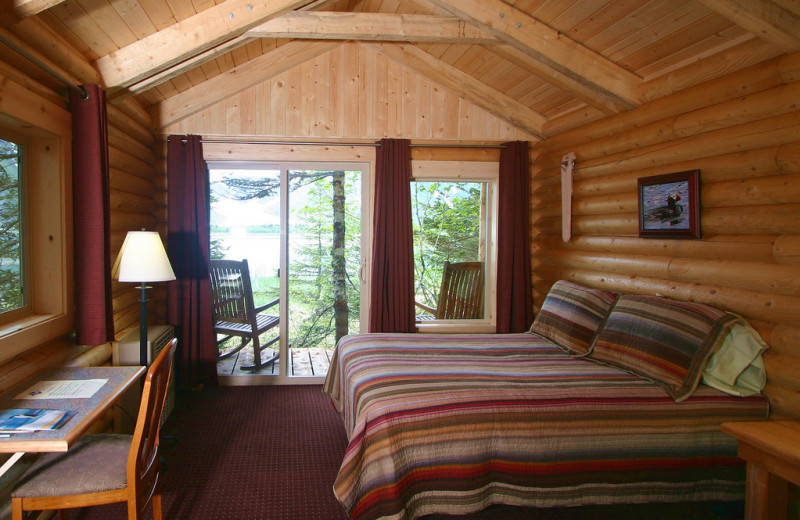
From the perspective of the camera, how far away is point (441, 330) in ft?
15.4

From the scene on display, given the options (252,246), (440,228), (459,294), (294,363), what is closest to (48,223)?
(252,246)

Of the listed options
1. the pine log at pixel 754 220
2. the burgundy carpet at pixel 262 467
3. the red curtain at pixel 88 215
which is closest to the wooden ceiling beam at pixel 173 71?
the red curtain at pixel 88 215

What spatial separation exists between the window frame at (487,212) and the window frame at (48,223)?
2759mm

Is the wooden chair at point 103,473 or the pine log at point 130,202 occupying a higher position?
the pine log at point 130,202

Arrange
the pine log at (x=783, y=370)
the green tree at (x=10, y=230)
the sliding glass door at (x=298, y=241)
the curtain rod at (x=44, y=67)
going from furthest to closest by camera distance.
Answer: the sliding glass door at (x=298, y=241)
the green tree at (x=10, y=230)
the pine log at (x=783, y=370)
the curtain rod at (x=44, y=67)

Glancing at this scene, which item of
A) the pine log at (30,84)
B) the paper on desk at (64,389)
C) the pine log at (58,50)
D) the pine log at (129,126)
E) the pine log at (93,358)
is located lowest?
the pine log at (93,358)

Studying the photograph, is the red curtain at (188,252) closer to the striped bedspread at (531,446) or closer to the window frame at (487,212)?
the window frame at (487,212)

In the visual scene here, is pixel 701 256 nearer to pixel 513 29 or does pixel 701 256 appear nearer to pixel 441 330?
pixel 513 29

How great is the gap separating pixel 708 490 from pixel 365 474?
1671 mm

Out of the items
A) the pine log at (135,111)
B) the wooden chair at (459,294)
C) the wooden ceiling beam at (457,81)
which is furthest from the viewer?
the wooden chair at (459,294)

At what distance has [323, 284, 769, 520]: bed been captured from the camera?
219 centimetres

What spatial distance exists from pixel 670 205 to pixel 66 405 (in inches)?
130

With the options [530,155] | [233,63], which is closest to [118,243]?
[233,63]

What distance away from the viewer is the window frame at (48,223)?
258 centimetres
